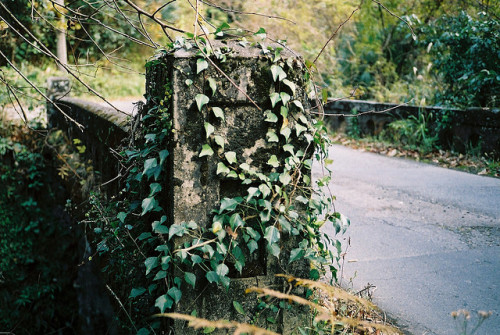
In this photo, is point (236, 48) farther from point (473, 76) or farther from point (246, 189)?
point (473, 76)

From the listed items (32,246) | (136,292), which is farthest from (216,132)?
(32,246)

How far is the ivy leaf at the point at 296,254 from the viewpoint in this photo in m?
2.54

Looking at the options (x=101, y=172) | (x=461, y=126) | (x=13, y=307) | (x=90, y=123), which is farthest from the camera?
(x=461, y=126)

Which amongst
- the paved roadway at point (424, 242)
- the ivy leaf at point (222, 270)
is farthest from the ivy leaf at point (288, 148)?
the paved roadway at point (424, 242)

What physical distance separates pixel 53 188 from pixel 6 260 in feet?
4.53

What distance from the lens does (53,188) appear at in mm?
7207

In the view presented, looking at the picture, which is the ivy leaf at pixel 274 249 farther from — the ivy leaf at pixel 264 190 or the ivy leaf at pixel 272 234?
the ivy leaf at pixel 264 190

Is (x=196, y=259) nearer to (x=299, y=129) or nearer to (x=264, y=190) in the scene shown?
(x=264, y=190)

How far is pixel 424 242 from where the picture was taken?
4.23m

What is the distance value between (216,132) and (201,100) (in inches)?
7.8

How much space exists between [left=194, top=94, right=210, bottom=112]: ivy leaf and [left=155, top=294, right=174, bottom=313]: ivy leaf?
3.30 ft

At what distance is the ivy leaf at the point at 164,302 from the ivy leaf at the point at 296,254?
0.69 metres

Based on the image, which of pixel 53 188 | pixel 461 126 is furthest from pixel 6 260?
pixel 461 126

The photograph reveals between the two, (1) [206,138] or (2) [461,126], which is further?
(2) [461,126]
